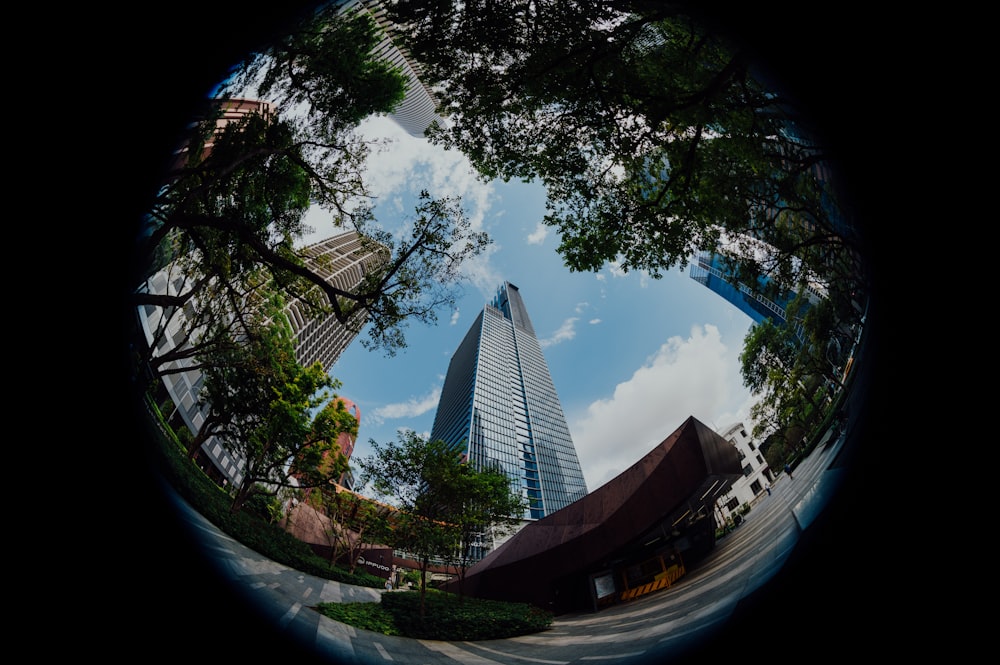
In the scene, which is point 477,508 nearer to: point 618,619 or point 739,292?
point 618,619

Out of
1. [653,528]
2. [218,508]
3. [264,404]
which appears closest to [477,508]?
[653,528]

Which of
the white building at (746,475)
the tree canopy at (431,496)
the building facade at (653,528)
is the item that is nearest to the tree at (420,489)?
the tree canopy at (431,496)

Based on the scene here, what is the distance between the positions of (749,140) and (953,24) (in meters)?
1.38

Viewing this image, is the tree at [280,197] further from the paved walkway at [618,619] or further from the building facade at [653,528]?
the building facade at [653,528]

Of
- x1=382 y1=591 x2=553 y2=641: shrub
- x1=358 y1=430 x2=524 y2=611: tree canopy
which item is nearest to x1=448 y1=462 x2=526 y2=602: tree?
x1=358 y1=430 x2=524 y2=611: tree canopy

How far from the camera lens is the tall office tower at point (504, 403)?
736 inches

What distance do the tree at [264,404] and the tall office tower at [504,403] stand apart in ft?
43.5

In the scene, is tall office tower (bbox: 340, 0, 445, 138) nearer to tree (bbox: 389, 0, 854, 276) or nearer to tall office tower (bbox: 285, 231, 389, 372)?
tree (bbox: 389, 0, 854, 276)

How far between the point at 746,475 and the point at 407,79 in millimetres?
5602

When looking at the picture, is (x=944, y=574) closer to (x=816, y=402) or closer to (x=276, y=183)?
(x=816, y=402)

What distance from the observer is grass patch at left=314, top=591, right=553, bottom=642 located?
7.00ft

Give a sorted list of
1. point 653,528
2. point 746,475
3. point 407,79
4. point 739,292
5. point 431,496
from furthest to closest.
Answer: point 431,496 < point 407,79 < point 653,528 < point 739,292 < point 746,475

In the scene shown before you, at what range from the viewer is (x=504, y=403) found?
64.3ft

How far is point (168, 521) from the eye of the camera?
1649mm
